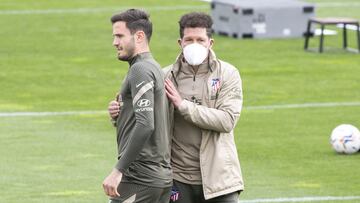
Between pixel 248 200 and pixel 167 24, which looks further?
pixel 167 24

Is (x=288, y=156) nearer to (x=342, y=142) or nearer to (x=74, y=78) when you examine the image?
(x=342, y=142)

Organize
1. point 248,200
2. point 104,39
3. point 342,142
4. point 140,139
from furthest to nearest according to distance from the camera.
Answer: point 104,39
point 342,142
point 248,200
point 140,139

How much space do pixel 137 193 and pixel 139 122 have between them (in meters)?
0.53

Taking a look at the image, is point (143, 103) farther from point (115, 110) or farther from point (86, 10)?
point (86, 10)

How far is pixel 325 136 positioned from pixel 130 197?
9027mm

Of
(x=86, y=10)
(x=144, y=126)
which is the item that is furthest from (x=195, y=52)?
(x=86, y=10)

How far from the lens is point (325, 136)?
1684 centimetres

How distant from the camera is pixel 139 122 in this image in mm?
7812

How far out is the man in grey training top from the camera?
7.83 m

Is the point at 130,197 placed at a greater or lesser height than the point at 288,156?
greater

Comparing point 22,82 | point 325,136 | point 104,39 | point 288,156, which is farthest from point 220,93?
point 104,39

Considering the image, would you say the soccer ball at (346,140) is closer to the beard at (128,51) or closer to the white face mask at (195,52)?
the white face mask at (195,52)

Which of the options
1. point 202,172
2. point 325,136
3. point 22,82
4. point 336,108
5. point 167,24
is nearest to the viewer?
point 202,172

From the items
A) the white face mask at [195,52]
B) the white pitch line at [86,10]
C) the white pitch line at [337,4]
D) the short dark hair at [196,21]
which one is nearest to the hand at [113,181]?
the white face mask at [195,52]
